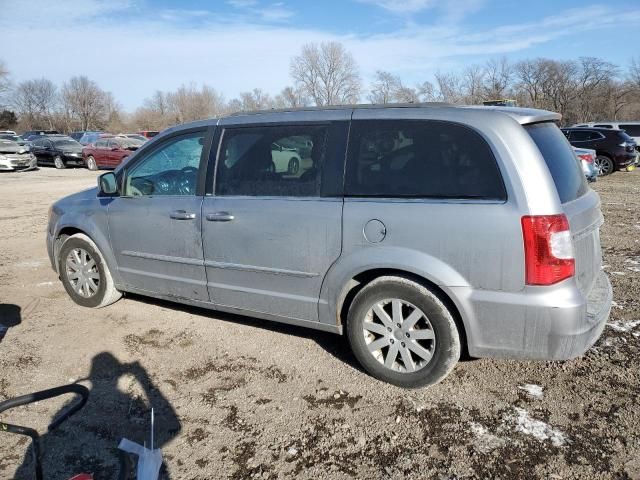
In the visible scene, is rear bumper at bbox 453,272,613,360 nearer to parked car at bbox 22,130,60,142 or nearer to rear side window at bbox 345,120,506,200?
rear side window at bbox 345,120,506,200

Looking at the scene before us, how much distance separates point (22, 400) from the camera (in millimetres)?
1743

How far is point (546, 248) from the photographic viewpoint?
2.88m

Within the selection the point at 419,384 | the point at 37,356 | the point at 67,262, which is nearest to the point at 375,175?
the point at 419,384

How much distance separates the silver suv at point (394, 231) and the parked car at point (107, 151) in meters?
20.1

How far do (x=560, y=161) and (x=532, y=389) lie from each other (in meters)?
1.48

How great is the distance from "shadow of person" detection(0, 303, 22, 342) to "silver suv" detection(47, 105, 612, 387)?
1363mm

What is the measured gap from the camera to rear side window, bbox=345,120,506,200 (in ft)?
10.0

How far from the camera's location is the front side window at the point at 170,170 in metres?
4.21

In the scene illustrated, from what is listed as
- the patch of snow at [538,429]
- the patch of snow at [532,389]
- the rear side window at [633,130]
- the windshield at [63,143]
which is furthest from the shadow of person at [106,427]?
the rear side window at [633,130]

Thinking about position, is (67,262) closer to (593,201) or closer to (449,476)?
(449,476)

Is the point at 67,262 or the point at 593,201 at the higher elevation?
the point at 593,201

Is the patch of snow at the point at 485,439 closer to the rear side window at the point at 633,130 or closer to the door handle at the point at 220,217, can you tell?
the door handle at the point at 220,217

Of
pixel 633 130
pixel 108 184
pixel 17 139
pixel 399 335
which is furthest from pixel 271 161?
pixel 17 139

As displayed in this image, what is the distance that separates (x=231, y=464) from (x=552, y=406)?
1.95 m
